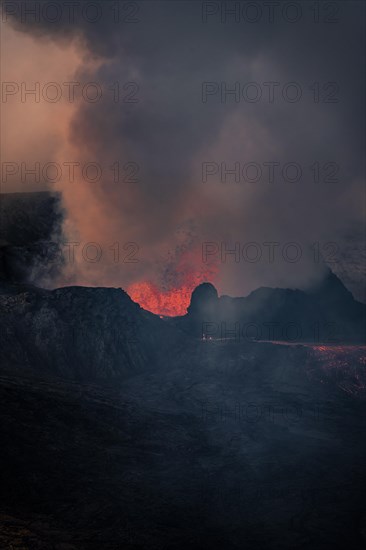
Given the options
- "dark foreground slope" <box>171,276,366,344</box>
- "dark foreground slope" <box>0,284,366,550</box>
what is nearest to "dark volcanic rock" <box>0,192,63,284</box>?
"dark foreground slope" <box>0,284,366,550</box>

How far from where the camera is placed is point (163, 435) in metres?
63.9

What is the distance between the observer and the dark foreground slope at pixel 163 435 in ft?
137

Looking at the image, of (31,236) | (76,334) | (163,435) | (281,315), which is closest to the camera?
(163,435)

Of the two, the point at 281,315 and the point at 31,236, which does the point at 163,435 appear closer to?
the point at 281,315

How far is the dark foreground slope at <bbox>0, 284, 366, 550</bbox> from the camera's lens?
41625 mm

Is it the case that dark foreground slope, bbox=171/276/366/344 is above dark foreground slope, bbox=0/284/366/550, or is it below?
above

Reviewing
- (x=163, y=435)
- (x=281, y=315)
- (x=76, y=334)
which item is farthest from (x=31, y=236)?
(x=163, y=435)

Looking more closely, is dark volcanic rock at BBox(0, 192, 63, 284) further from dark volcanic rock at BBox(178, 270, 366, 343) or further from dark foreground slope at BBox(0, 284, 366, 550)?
dark volcanic rock at BBox(178, 270, 366, 343)

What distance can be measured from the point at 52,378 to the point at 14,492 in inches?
1218

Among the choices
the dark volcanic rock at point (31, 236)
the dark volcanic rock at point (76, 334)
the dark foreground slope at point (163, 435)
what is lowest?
the dark foreground slope at point (163, 435)

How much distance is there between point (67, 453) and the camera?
53.5m

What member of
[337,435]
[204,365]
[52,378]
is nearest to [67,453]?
[52,378]

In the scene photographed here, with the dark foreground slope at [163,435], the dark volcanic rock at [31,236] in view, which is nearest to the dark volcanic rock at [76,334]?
the dark foreground slope at [163,435]

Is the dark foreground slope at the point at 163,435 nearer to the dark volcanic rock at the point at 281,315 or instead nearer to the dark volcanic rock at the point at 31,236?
the dark volcanic rock at the point at 281,315
